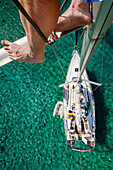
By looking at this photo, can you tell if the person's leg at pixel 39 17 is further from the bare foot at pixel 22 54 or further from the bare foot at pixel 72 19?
the bare foot at pixel 72 19

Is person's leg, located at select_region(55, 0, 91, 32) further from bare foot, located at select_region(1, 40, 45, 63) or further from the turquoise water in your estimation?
the turquoise water

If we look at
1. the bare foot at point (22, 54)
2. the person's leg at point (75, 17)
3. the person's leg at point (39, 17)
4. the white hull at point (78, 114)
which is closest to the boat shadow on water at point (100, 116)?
the white hull at point (78, 114)

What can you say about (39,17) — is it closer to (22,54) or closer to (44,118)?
(22,54)

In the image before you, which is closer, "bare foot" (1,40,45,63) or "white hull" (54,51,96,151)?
"bare foot" (1,40,45,63)

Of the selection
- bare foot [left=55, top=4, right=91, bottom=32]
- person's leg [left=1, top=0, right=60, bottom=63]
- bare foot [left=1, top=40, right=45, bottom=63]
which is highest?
bare foot [left=55, top=4, right=91, bottom=32]

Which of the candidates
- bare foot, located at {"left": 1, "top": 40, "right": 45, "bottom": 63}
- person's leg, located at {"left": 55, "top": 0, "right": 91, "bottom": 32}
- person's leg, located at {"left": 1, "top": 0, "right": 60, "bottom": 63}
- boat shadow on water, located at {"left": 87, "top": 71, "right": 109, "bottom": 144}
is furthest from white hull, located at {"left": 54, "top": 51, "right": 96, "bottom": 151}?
person's leg, located at {"left": 1, "top": 0, "right": 60, "bottom": 63}

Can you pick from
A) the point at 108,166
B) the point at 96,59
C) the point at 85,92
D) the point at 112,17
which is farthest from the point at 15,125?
the point at 112,17

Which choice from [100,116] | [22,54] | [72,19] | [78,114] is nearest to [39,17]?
[22,54]
